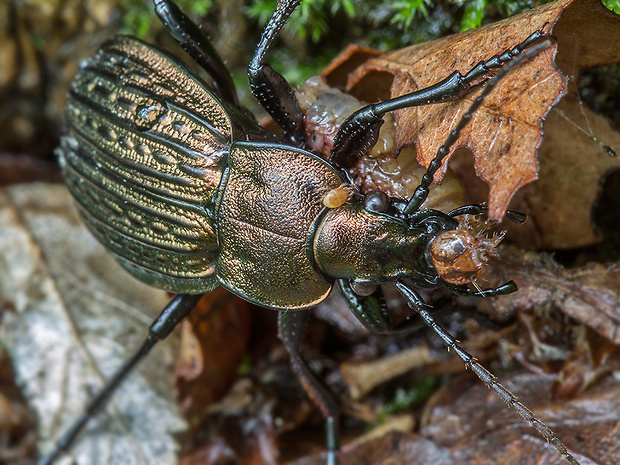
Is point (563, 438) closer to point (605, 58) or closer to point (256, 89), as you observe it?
point (605, 58)

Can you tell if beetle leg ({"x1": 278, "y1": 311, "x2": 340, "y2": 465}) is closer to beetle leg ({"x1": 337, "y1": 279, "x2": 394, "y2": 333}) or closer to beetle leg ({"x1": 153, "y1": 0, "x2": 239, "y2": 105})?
beetle leg ({"x1": 337, "y1": 279, "x2": 394, "y2": 333})

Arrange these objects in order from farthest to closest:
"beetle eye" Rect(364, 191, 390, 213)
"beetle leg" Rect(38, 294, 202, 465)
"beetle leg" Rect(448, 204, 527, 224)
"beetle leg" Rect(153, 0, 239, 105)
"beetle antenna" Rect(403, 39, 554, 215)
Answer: "beetle leg" Rect(38, 294, 202, 465), "beetle leg" Rect(153, 0, 239, 105), "beetle eye" Rect(364, 191, 390, 213), "beetle leg" Rect(448, 204, 527, 224), "beetle antenna" Rect(403, 39, 554, 215)

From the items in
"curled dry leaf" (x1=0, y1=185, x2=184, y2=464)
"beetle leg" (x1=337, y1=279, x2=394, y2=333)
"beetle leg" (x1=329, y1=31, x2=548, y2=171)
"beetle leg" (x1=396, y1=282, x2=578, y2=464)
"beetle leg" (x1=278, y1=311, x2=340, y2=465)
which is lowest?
"curled dry leaf" (x1=0, y1=185, x2=184, y2=464)

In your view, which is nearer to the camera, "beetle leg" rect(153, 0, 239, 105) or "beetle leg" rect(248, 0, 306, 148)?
"beetle leg" rect(248, 0, 306, 148)

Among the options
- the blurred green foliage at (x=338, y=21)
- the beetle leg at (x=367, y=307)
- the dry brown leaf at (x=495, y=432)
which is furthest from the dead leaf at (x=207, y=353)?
the blurred green foliage at (x=338, y=21)

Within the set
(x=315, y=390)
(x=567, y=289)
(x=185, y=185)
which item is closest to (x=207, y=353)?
(x=315, y=390)

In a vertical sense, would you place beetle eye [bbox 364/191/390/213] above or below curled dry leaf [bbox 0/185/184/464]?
above

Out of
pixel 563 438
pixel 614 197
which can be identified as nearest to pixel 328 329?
pixel 563 438

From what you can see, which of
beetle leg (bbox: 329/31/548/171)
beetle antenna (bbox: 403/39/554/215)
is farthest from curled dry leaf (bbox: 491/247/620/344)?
beetle leg (bbox: 329/31/548/171)

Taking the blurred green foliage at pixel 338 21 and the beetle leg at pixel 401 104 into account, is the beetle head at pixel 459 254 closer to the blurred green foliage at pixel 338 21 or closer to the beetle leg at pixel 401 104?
the beetle leg at pixel 401 104
